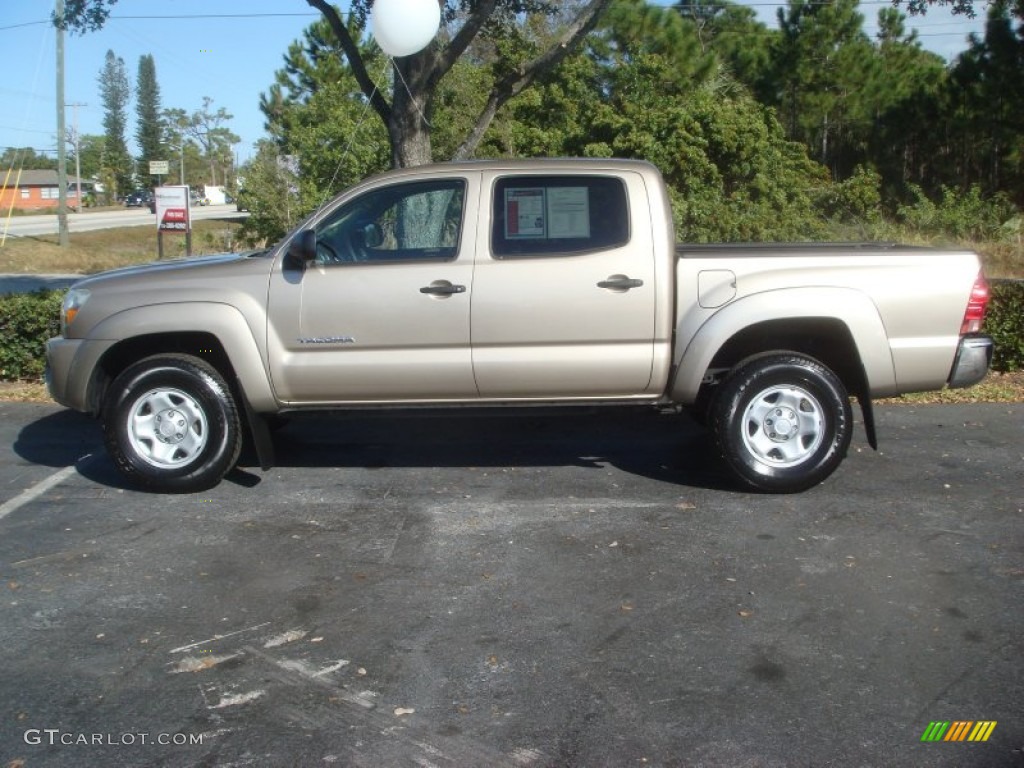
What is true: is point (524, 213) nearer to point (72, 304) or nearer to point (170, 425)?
point (170, 425)

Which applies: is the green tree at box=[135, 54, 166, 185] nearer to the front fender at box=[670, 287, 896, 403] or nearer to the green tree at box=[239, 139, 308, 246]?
the green tree at box=[239, 139, 308, 246]

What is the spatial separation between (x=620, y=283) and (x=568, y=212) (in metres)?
0.55

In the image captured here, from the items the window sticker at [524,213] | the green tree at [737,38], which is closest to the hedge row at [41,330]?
the window sticker at [524,213]

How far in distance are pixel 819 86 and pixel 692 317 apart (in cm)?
2501

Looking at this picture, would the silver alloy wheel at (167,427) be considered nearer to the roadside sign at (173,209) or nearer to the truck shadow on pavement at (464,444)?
the truck shadow on pavement at (464,444)

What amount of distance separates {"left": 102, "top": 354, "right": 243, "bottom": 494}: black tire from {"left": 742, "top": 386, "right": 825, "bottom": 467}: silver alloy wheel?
10.00ft

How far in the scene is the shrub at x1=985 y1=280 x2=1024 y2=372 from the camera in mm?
9625

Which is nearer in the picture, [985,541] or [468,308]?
[985,541]

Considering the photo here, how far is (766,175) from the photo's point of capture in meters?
21.9

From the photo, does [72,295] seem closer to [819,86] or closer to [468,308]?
[468,308]

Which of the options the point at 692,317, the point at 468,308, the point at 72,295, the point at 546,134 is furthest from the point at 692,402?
the point at 546,134

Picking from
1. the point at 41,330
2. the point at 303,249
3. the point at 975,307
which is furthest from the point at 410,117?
the point at 975,307

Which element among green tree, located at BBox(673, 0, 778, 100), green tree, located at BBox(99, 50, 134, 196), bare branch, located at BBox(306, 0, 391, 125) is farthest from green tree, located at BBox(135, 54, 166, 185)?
bare branch, located at BBox(306, 0, 391, 125)

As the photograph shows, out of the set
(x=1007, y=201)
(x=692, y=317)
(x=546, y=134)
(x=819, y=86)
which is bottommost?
(x=692, y=317)
